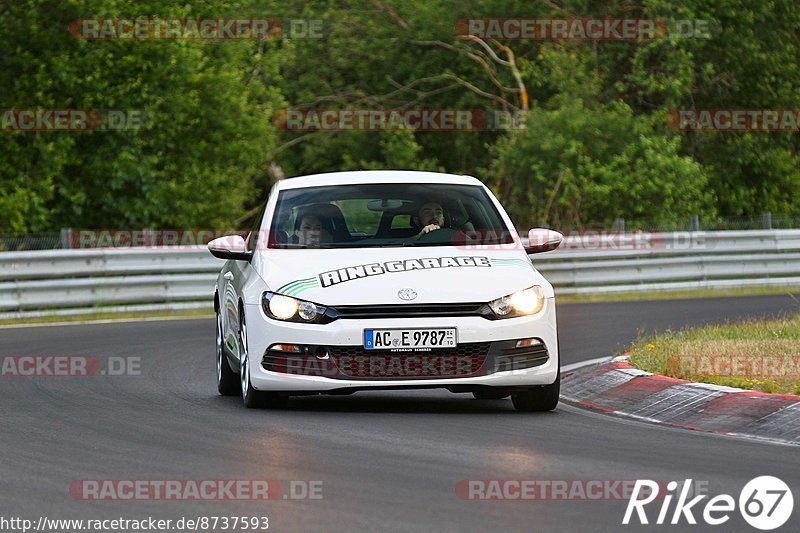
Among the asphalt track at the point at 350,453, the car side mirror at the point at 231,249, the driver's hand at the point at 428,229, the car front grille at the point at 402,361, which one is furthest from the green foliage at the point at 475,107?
the car front grille at the point at 402,361

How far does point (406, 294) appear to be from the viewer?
10.8 metres

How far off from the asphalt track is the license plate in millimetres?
448

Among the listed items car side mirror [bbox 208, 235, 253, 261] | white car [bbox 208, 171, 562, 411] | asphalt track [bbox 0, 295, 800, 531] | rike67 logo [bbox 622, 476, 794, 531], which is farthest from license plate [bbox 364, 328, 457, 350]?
rike67 logo [bbox 622, 476, 794, 531]

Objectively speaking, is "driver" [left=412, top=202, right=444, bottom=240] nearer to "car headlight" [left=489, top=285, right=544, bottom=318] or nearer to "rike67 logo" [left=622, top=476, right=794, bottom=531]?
"car headlight" [left=489, top=285, right=544, bottom=318]

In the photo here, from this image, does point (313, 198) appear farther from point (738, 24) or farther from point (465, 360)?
point (738, 24)

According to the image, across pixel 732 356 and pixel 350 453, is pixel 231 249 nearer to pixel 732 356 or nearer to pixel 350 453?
pixel 350 453

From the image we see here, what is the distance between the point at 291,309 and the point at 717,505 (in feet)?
13.5

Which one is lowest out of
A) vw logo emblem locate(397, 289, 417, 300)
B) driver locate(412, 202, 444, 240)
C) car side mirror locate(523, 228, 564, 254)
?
vw logo emblem locate(397, 289, 417, 300)

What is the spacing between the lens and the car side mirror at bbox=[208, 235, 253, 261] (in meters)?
11.9

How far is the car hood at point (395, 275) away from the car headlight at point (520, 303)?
0.04 m

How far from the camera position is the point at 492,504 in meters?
7.46

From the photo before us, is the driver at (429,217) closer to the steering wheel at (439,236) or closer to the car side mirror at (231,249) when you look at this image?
the steering wheel at (439,236)

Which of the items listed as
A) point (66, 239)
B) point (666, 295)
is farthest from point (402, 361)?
point (666, 295)

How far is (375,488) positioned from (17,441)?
2.74 meters
